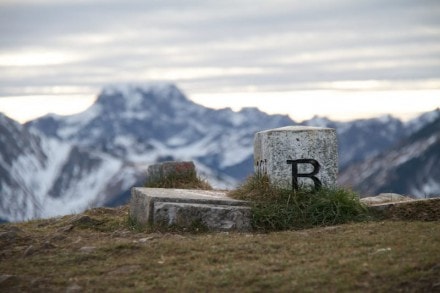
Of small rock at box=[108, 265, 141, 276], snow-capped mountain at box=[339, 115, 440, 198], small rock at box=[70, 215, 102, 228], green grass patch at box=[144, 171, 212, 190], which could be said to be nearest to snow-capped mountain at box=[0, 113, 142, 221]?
snow-capped mountain at box=[339, 115, 440, 198]

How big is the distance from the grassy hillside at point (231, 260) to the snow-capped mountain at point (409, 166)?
74391mm

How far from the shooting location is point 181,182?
19312 millimetres

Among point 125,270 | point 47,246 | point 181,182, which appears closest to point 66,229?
point 47,246

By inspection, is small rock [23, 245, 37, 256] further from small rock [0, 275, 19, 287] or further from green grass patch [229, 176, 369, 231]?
green grass patch [229, 176, 369, 231]

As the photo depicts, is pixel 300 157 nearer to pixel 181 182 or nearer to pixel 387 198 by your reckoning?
pixel 387 198

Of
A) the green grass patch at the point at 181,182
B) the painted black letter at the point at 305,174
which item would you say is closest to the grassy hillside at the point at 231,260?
the painted black letter at the point at 305,174

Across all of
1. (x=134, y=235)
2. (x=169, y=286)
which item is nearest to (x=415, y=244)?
(x=169, y=286)

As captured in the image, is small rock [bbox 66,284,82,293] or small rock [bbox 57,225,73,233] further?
small rock [bbox 57,225,73,233]

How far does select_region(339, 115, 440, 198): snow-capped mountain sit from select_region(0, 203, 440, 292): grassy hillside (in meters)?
74.4

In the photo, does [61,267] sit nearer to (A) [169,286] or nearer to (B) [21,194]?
(A) [169,286]

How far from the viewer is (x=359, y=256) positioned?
11078mm

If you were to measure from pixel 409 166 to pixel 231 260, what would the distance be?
86670mm

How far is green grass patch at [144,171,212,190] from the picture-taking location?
19078 millimetres

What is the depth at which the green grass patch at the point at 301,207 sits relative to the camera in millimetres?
14172
